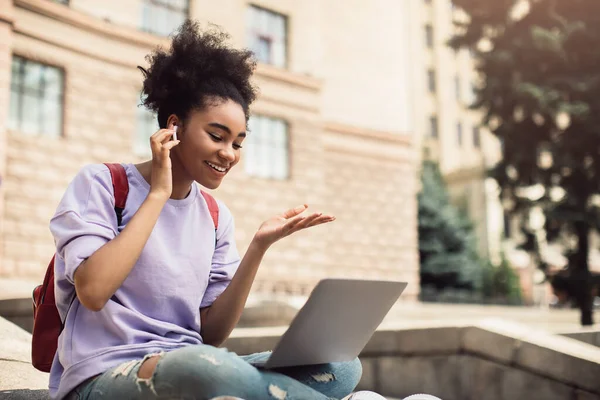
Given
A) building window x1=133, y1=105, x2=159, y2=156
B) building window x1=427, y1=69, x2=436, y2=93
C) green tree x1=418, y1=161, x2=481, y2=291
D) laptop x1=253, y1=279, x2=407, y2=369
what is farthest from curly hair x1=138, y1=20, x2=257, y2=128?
building window x1=427, y1=69, x2=436, y2=93

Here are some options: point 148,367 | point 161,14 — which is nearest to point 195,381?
point 148,367

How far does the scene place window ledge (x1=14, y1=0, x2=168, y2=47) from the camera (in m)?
12.2

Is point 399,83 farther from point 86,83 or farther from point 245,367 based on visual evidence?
point 245,367

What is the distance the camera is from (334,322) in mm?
2041

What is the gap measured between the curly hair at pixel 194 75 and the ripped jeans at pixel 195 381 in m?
0.86

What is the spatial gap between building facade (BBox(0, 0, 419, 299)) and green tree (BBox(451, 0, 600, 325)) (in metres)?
3.76

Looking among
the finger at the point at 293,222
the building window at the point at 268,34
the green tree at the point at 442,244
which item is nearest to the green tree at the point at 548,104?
the building window at the point at 268,34

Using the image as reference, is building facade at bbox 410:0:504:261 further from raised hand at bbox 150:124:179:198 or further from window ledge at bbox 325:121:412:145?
raised hand at bbox 150:124:179:198

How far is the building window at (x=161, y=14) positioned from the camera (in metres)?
14.0

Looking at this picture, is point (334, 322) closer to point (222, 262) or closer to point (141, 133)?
point (222, 262)

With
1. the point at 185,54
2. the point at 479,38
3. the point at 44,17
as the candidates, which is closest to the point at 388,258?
the point at 479,38

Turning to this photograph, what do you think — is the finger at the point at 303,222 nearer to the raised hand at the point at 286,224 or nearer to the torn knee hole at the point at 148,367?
the raised hand at the point at 286,224

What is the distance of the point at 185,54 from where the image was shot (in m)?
2.36

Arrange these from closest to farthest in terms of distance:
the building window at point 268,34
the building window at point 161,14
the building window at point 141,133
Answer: the building window at point 141,133 < the building window at point 161,14 < the building window at point 268,34
